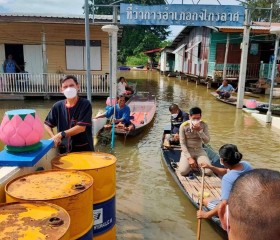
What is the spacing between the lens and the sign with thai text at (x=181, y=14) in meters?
12.1

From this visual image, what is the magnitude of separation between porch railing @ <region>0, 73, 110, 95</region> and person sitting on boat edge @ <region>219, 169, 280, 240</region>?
1383 centimetres

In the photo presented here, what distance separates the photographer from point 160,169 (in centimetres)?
720

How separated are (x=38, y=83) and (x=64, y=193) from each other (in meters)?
13.7

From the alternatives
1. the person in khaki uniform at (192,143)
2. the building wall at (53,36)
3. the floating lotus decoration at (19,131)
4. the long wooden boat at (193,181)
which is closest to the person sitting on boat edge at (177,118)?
the long wooden boat at (193,181)

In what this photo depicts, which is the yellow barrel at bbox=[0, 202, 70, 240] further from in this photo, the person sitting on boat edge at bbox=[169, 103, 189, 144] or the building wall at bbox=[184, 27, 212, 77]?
the building wall at bbox=[184, 27, 212, 77]

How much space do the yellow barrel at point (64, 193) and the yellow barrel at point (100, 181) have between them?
8.7 inches

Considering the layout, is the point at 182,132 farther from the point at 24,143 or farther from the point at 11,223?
the point at 11,223

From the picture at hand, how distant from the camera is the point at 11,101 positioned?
14.8 metres

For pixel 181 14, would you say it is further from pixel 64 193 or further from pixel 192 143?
pixel 64 193

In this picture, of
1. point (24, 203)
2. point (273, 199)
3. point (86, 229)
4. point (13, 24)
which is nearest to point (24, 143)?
point (24, 203)

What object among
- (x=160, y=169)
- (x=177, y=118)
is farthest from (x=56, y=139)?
(x=177, y=118)

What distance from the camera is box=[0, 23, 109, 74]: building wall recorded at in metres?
15.5

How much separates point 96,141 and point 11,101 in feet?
26.0

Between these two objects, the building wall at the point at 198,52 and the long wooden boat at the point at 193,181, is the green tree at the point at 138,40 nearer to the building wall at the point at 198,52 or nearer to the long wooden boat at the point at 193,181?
the building wall at the point at 198,52
